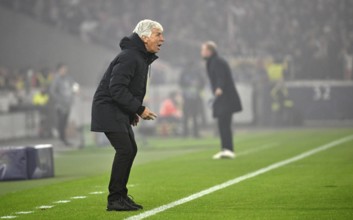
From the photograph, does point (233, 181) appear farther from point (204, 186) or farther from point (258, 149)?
point (258, 149)

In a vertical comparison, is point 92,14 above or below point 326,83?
above

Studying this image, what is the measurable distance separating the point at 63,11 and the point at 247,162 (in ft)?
74.0

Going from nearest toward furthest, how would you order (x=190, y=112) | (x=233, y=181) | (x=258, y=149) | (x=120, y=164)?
(x=120, y=164) → (x=233, y=181) → (x=258, y=149) → (x=190, y=112)

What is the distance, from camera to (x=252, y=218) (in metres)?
10.0

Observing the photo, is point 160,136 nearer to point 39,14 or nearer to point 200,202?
point 39,14

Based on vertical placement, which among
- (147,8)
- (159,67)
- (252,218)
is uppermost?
(147,8)

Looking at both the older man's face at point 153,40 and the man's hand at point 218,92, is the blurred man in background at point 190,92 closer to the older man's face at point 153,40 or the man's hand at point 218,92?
the man's hand at point 218,92

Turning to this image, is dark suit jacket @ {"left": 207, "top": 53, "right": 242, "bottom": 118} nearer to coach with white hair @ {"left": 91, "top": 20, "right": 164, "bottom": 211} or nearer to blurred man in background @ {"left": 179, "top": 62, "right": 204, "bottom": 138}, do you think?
coach with white hair @ {"left": 91, "top": 20, "right": 164, "bottom": 211}

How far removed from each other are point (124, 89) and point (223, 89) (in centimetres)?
912

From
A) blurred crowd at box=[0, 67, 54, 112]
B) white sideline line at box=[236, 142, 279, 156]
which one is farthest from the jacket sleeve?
blurred crowd at box=[0, 67, 54, 112]

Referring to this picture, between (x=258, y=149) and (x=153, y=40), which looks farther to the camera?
(x=258, y=149)

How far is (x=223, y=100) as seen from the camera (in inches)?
775

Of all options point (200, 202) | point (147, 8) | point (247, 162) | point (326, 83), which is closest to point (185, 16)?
point (147, 8)

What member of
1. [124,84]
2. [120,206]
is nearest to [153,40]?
[124,84]
